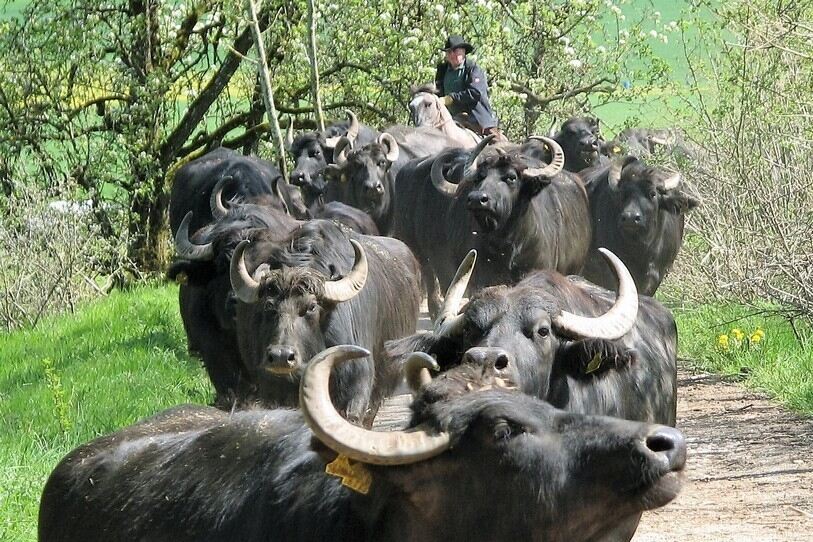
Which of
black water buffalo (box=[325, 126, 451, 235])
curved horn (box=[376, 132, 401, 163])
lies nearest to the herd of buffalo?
black water buffalo (box=[325, 126, 451, 235])

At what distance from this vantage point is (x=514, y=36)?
24.5m

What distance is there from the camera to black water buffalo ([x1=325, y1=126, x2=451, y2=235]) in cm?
1848

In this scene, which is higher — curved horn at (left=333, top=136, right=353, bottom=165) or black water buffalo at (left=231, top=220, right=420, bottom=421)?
black water buffalo at (left=231, top=220, right=420, bottom=421)

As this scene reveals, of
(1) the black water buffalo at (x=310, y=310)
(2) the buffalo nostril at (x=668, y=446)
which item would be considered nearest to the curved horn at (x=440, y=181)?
(1) the black water buffalo at (x=310, y=310)

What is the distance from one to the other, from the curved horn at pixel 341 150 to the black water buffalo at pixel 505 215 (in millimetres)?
2655

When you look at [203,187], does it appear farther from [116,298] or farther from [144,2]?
[144,2]

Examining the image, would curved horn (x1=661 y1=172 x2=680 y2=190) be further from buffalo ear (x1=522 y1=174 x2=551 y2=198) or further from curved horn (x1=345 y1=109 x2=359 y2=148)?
curved horn (x1=345 y1=109 x2=359 y2=148)

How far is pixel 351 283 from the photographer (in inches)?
360

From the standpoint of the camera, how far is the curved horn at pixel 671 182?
15.3 metres

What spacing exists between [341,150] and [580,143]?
335cm

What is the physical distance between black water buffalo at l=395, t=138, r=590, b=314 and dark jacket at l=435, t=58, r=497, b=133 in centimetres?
469

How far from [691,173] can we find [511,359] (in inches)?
330

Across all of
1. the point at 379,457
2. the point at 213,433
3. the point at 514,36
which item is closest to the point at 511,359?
the point at 213,433

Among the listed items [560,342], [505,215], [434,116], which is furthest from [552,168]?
[560,342]
